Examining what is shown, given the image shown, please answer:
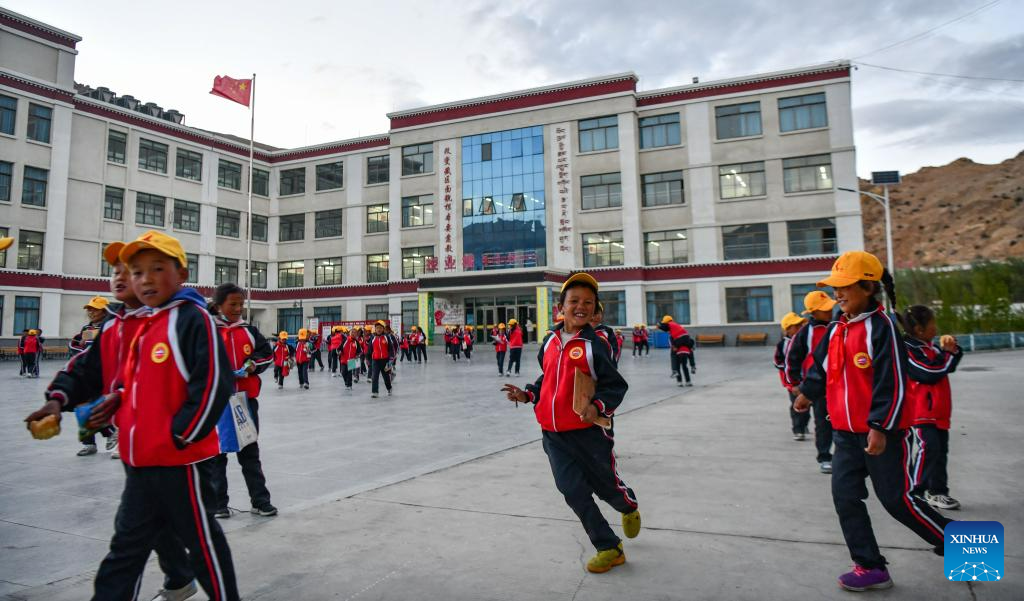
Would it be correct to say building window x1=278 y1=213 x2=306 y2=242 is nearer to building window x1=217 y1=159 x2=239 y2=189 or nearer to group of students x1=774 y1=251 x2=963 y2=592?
building window x1=217 y1=159 x2=239 y2=189

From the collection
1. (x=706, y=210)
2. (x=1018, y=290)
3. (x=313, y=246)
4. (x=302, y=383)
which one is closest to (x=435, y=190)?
(x=313, y=246)

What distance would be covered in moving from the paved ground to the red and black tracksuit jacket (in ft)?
2.28

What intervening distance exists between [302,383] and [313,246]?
31.9 metres

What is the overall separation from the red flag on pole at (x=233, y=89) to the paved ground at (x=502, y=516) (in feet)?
98.1

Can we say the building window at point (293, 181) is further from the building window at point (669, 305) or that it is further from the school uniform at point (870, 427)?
the school uniform at point (870, 427)

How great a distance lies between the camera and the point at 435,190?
1677 inches

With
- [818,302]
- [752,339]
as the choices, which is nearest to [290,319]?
[752,339]

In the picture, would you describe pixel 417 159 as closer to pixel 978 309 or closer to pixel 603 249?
pixel 603 249

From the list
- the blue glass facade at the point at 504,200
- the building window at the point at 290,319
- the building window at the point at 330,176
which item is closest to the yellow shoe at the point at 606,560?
the blue glass facade at the point at 504,200

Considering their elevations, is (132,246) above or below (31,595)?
above

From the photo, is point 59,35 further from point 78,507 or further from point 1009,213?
point 1009,213

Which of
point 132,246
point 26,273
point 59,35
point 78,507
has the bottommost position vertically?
point 78,507

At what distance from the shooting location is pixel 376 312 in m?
44.6

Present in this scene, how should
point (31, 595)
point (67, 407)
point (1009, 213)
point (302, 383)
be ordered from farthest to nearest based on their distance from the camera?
Result: 1. point (1009, 213)
2. point (302, 383)
3. point (31, 595)
4. point (67, 407)
